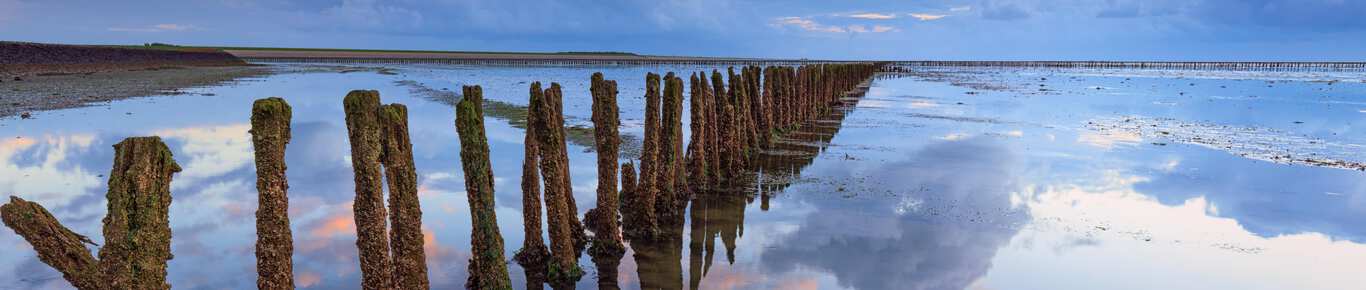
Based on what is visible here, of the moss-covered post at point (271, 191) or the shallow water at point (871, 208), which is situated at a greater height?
the moss-covered post at point (271, 191)

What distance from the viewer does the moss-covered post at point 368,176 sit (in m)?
5.72

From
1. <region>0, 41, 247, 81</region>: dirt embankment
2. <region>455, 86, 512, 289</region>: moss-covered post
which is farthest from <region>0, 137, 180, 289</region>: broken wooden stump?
<region>0, 41, 247, 81</region>: dirt embankment

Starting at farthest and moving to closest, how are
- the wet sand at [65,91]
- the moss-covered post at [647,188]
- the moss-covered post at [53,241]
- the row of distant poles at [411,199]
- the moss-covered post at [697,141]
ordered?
the wet sand at [65,91], the moss-covered post at [697,141], the moss-covered post at [647,188], the row of distant poles at [411,199], the moss-covered post at [53,241]

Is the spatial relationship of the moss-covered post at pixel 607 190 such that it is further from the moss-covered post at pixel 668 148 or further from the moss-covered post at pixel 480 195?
the moss-covered post at pixel 480 195

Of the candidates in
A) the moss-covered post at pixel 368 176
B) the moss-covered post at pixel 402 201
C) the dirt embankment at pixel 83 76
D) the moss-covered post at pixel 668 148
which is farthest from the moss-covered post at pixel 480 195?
the dirt embankment at pixel 83 76

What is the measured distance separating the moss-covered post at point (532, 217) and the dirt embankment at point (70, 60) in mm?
35635

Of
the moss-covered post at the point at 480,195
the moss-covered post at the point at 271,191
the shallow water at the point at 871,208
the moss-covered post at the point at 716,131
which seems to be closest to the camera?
the moss-covered post at the point at 271,191

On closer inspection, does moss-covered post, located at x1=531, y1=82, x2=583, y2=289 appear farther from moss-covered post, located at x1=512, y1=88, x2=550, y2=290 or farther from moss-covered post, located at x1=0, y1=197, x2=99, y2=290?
moss-covered post, located at x1=0, y1=197, x2=99, y2=290

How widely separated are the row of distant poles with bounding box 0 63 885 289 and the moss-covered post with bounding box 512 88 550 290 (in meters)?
0.01

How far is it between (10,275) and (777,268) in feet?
23.1

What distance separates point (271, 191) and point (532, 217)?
305 centimetres

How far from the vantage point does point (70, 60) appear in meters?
46.8

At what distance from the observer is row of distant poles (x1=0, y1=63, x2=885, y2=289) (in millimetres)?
4684

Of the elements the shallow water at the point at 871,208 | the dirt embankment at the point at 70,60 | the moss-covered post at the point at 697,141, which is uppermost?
the dirt embankment at the point at 70,60
